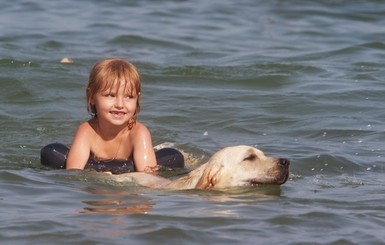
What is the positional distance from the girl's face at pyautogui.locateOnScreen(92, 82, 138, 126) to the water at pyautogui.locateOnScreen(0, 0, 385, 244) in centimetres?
57

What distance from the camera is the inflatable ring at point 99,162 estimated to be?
8.96 meters

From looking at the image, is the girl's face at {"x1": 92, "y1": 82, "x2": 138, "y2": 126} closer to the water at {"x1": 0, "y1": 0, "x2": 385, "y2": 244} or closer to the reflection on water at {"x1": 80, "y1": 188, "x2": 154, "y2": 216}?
the water at {"x1": 0, "y1": 0, "x2": 385, "y2": 244}

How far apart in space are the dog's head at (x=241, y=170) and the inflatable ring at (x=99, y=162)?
1179mm

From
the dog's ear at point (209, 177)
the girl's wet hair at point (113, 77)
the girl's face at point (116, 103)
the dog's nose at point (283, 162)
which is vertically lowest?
the dog's ear at point (209, 177)

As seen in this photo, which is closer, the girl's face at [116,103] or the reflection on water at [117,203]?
the reflection on water at [117,203]

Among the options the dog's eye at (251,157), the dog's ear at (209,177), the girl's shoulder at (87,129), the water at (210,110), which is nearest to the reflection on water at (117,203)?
the water at (210,110)

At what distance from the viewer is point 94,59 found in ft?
48.2

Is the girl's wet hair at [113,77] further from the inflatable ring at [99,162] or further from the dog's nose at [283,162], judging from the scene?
the dog's nose at [283,162]

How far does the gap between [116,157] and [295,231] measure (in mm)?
2583

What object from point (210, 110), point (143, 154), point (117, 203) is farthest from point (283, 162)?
point (210, 110)

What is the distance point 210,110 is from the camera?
11.7m

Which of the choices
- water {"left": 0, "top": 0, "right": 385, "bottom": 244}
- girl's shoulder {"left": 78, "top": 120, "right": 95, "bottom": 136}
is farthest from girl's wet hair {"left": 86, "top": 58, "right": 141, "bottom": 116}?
water {"left": 0, "top": 0, "right": 385, "bottom": 244}

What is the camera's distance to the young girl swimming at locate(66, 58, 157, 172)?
882 centimetres

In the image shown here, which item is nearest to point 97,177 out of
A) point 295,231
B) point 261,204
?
point 261,204
